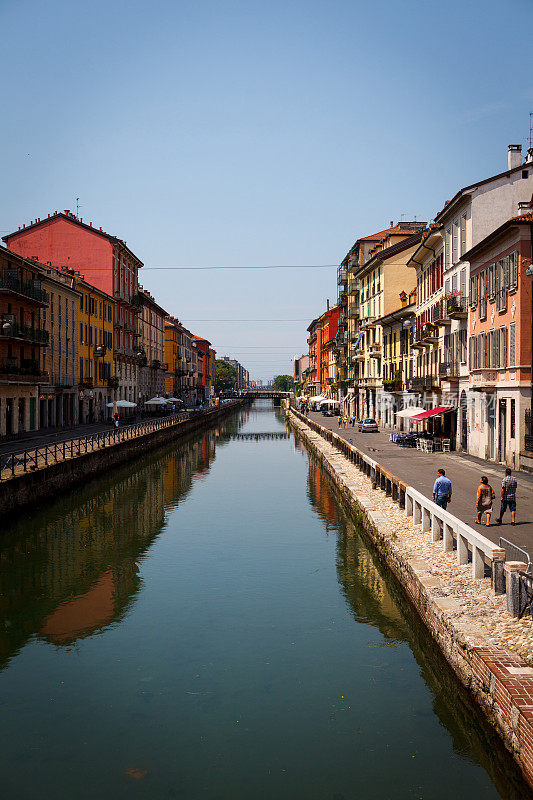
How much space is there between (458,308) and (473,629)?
27.1 metres

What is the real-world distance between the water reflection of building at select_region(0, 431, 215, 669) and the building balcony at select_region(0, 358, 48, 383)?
9734mm

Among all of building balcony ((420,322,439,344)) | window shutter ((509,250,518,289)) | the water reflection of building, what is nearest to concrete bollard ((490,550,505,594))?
the water reflection of building

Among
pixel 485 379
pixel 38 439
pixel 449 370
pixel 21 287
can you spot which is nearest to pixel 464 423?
pixel 449 370

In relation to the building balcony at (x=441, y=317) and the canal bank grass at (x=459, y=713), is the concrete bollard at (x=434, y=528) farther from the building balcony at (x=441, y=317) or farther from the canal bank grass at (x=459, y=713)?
the building balcony at (x=441, y=317)

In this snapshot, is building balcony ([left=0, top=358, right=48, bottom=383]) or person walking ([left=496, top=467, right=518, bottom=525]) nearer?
person walking ([left=496, top=467, right=518, bottom=525])

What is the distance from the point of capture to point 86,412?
60.0m

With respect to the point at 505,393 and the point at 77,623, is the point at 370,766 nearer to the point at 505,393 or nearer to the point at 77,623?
the point at 77,623

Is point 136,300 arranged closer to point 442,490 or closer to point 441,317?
point 441,317

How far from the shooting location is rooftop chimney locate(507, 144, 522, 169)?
119 ft

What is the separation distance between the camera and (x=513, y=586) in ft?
34.8

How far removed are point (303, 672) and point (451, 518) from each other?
5.14 metres

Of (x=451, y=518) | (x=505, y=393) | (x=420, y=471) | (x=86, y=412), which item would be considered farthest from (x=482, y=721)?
(x=86, y=412)

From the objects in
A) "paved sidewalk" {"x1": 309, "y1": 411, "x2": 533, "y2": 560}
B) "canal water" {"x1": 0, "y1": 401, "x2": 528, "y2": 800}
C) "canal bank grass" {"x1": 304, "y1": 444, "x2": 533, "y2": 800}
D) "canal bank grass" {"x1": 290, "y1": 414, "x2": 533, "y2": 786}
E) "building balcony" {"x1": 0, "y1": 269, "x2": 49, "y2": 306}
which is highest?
"building balcony" {"x1": 0, "y1": 269, "x2": 49, "y2": 306}

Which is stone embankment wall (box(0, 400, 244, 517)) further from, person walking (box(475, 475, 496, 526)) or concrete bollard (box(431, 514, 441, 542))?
person walking (box(475, 475, 496, 526))
